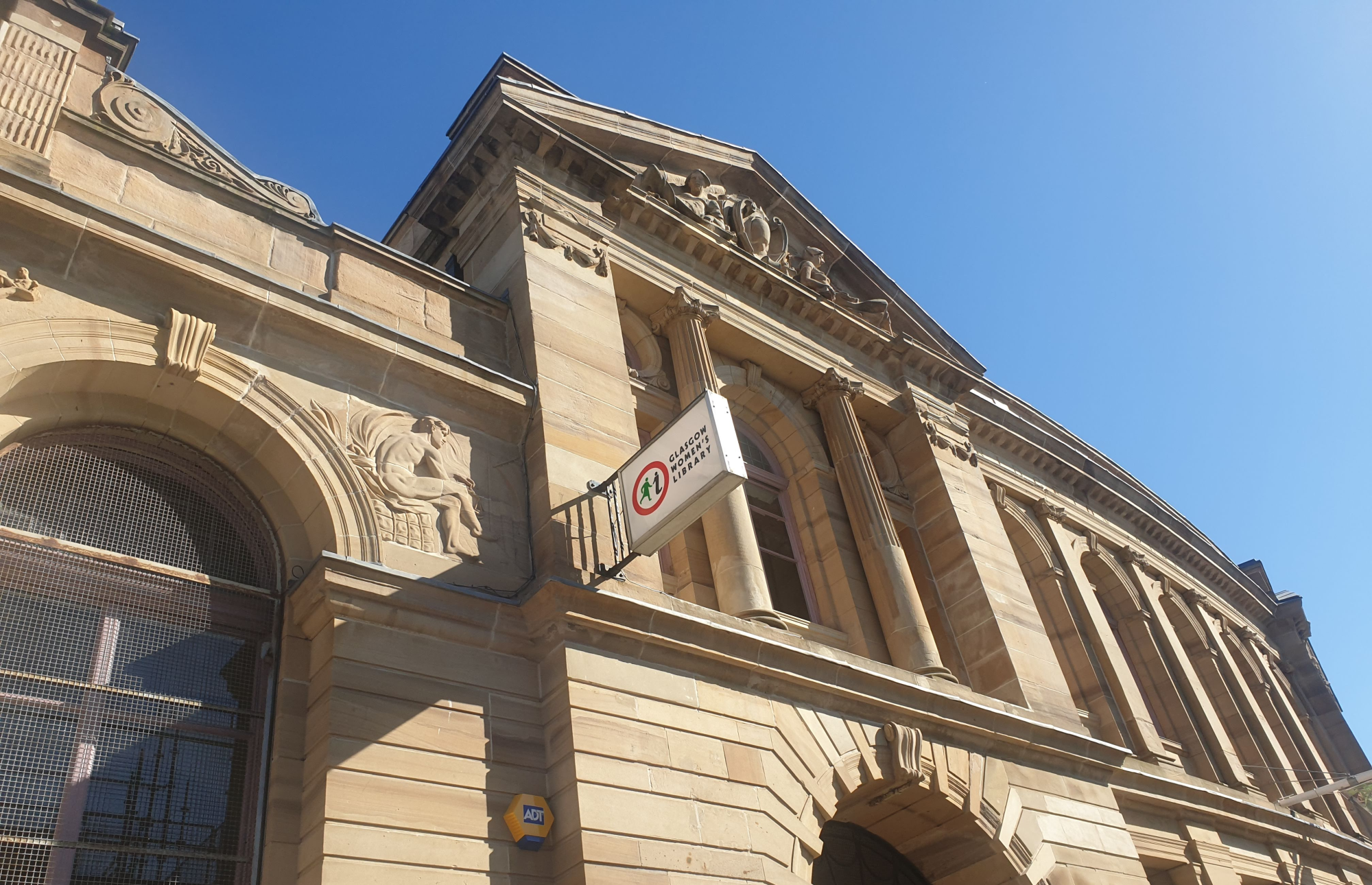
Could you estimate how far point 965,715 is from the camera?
11.1m

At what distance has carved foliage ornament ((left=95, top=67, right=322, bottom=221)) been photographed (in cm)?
905

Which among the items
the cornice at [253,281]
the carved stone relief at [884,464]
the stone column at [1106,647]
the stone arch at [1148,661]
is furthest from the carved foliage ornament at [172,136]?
the stone arch at [1148,661]

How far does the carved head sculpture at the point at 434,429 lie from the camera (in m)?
9.30

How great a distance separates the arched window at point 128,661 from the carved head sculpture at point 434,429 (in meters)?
1.60

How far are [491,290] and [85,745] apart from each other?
21.1 feet

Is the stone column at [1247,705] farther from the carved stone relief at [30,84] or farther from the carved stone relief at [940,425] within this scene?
the carved stone relief at [30,84]

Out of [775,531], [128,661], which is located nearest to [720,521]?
[775,531]

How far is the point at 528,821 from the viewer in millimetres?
7348

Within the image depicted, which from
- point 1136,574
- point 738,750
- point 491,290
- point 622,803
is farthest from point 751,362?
point 1136,574

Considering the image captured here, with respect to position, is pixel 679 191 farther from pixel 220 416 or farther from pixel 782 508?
pixel 220 416

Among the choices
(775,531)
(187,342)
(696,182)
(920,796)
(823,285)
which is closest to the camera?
(187,342)

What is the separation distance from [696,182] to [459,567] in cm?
861

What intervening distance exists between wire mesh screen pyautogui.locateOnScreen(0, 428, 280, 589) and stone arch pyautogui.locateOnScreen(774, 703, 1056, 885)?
486cm

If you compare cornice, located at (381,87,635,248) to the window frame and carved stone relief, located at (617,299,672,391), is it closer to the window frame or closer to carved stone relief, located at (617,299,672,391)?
carved stone relief, located at (617,299,672,391)
